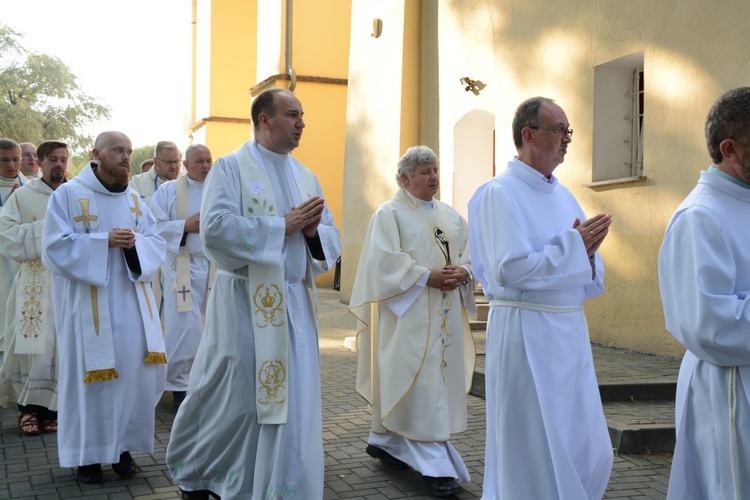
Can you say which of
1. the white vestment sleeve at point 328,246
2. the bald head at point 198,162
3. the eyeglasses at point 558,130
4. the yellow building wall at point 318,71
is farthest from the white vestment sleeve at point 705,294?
the yellow building wall at point 318,71

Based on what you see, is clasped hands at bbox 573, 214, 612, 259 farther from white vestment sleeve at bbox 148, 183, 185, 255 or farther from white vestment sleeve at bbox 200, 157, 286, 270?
white vestment sleeve at bbox 148, 183, 185, 255

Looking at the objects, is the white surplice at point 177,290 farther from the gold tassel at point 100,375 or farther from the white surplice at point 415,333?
the white surplice at point 415,333

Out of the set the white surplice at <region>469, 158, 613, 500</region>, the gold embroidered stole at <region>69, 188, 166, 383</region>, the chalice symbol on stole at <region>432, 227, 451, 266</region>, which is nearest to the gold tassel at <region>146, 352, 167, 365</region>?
the gold embroidered stole at <region>69, 188, 166, 383</region>

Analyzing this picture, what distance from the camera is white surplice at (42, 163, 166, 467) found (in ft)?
18.9

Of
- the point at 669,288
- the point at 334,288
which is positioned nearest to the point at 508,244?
the point at 669,288

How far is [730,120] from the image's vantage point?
3203mm

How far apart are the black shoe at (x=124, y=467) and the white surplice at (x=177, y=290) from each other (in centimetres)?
234

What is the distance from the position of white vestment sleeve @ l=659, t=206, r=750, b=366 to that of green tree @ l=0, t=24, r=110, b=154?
43.9 metres

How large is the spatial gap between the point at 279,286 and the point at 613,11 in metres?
7.00

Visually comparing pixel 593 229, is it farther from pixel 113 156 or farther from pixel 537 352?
pixel 113 156

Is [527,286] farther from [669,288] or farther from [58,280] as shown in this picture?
[58,280]

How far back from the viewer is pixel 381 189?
16.5 meters

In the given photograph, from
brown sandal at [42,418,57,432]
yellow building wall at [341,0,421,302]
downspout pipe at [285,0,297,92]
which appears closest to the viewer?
Result: brown sandal at [42,418,57,432]

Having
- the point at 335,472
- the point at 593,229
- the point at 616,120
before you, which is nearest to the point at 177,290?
the point at 335,472
